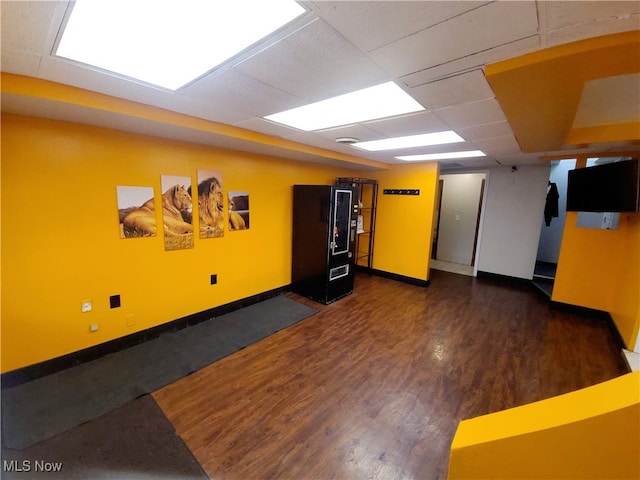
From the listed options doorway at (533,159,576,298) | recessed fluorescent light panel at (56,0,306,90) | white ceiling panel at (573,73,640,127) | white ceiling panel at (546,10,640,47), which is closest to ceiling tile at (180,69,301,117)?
recessed fluorescent light panel at (56,0,306,90)

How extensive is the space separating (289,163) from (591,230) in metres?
4.89

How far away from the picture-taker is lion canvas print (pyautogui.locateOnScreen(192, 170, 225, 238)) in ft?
10.7

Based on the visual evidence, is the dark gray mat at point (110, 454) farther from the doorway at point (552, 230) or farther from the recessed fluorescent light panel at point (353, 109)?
the doorway at point (552, 230)

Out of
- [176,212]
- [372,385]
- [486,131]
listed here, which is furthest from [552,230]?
[176,212]

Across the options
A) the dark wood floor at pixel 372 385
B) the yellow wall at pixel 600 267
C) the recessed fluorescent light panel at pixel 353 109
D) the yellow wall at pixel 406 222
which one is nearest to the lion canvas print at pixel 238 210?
the recessed fluorescent light panel at pixel 353 109

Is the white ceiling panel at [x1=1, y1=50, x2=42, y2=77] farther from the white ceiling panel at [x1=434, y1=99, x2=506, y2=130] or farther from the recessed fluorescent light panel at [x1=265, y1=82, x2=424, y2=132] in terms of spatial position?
the white ceiling panel at [x1=434, y1=99, x2=506, y2=130]

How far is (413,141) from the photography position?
10.4ft

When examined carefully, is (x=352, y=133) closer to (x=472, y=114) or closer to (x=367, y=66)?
(x=472, y=114)

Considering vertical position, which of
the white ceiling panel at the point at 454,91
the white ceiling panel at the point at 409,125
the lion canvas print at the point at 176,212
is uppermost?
the white ceiling panel at the point at 409,125

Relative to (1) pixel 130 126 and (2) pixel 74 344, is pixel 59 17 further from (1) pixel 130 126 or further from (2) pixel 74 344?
(2) pixel 74 344

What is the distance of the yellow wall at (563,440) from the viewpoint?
2.64ft

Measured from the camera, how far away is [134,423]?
6.23 feet

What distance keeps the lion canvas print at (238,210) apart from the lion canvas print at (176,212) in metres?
0.57

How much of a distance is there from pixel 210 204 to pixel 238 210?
0.44 meters
